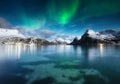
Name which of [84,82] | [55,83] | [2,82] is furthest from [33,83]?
[84,82]

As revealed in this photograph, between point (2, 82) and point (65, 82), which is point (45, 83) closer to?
point (65, 82)

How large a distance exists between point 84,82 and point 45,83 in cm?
623

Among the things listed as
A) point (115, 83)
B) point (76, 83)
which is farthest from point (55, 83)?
point (115, 83)

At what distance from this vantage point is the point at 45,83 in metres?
20.1

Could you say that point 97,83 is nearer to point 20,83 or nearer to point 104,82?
point 104,82

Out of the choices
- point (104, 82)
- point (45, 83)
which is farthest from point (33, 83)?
point (104, 82)

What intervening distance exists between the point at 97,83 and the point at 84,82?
201 centimetres

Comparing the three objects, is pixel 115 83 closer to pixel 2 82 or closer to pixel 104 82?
pixel 104 82

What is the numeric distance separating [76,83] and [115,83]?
6.08 m

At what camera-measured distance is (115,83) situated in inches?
789

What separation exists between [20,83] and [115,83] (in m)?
14.8

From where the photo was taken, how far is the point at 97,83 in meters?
20.2

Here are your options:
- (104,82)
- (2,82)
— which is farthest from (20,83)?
(104,82)

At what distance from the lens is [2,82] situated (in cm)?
2034
